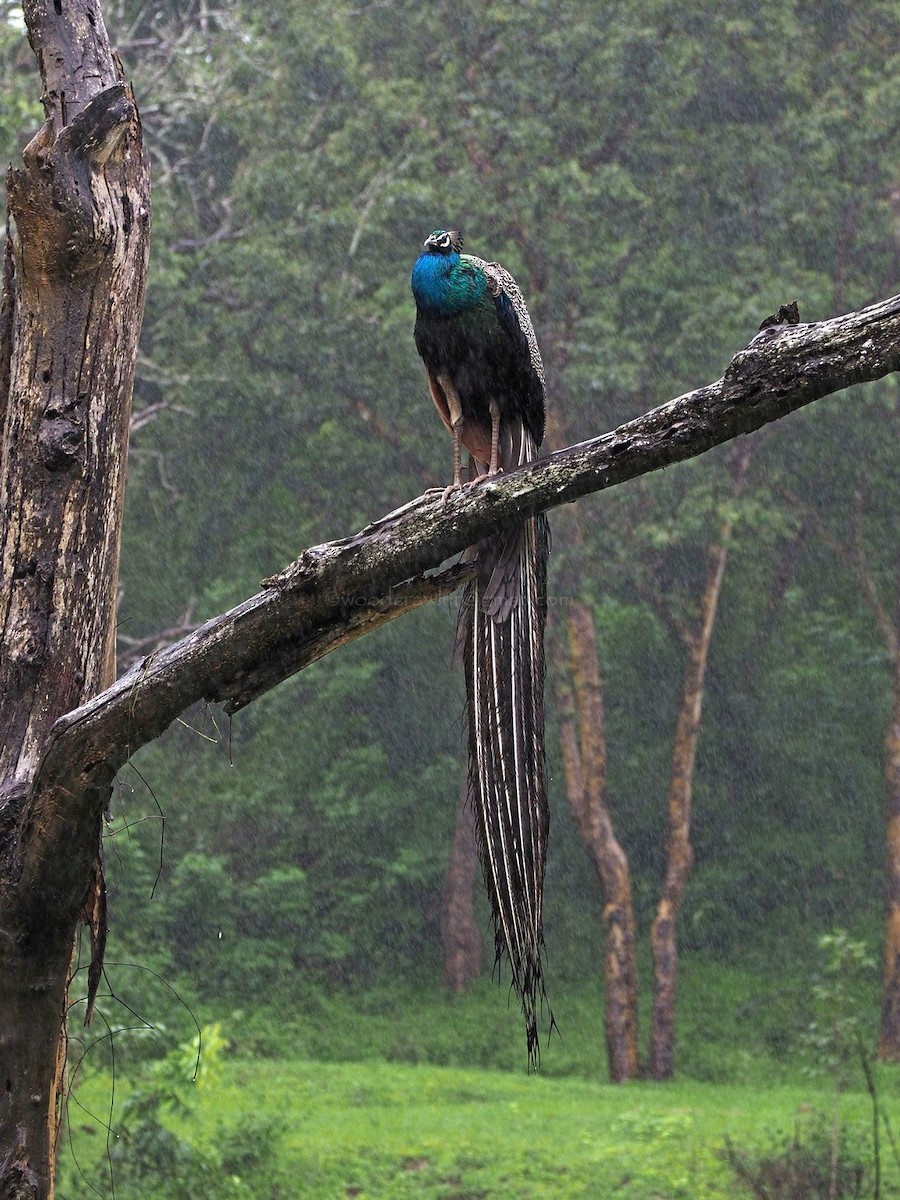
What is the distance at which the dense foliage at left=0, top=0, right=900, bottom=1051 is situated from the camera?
1113 centimetres

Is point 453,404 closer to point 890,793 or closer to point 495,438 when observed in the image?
point 495,438

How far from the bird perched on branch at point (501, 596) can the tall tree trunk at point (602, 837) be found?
8499mm

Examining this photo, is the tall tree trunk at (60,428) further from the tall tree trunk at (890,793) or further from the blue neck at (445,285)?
the tall tree trunk at (890,793)

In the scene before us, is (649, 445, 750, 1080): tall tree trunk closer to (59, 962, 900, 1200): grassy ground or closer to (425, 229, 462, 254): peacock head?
(59, 962, 900, 1200): grassy ground

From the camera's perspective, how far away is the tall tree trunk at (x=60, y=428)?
8.86ft

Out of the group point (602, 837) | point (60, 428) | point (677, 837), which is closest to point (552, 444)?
point (602, 837)

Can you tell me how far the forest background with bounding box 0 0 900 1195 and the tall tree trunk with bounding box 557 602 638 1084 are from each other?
26 centimetres

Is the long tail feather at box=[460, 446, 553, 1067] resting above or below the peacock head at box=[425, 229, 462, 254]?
below

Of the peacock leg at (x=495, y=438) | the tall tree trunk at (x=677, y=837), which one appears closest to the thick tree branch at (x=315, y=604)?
the peacock leg at (x=495, y=438)

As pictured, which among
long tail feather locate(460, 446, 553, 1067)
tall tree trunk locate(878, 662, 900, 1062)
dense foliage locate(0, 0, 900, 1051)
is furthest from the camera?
tall tree trunk locate(878, 662, 900, 1062)

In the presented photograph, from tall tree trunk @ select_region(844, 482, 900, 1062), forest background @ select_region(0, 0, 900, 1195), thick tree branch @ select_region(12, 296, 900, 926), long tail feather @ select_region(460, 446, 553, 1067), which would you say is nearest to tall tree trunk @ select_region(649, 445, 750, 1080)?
forest background @ select_region(0, 0, 900, 1195)

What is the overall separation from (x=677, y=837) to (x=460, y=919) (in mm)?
2767

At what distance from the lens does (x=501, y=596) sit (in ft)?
Result: 10.1

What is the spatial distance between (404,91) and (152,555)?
5.91m
